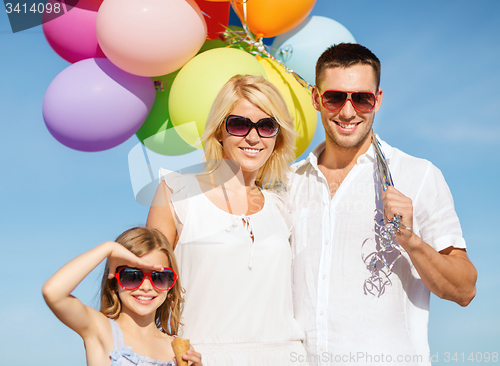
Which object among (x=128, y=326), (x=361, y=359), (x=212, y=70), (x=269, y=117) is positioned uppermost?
(x=212, y=70)

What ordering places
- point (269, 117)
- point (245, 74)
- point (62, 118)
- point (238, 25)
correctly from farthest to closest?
1. point (238, 25)
2. point (62, 118)
3. point (245, 74)
4. point (269, 117)

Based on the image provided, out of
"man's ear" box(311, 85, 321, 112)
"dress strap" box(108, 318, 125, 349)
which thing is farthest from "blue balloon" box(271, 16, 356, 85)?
"dress strap" box(108, 318, 125, 349)

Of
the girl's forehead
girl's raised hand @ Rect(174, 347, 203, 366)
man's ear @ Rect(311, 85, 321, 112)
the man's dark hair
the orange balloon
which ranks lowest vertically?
girl's raised hand @ Rect(174, 347, 203, 366)

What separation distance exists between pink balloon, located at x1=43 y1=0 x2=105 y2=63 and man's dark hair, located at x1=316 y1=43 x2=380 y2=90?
1.65 m

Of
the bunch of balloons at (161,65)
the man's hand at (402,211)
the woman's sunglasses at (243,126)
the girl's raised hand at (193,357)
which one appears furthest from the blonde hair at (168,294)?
the man's hand at (402,211)

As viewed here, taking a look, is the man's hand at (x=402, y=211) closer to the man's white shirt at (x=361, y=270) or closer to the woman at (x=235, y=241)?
the man's white shirt at (x=361, y=270)

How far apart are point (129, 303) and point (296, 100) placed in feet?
5.69

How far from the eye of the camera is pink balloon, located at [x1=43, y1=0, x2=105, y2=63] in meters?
3.09

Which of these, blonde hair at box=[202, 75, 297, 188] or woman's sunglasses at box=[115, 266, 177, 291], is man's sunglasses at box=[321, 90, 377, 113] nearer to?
blonde hair at box=[202, 75, 297, 188]

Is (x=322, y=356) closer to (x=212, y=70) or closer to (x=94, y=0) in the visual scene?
(x=212, y=70)

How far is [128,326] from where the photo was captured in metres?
2.05

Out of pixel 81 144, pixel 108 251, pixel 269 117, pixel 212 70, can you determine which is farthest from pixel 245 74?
A: pixel 108 251

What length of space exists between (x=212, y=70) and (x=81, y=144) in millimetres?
1039

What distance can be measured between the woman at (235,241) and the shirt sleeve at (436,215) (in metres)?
0.71
